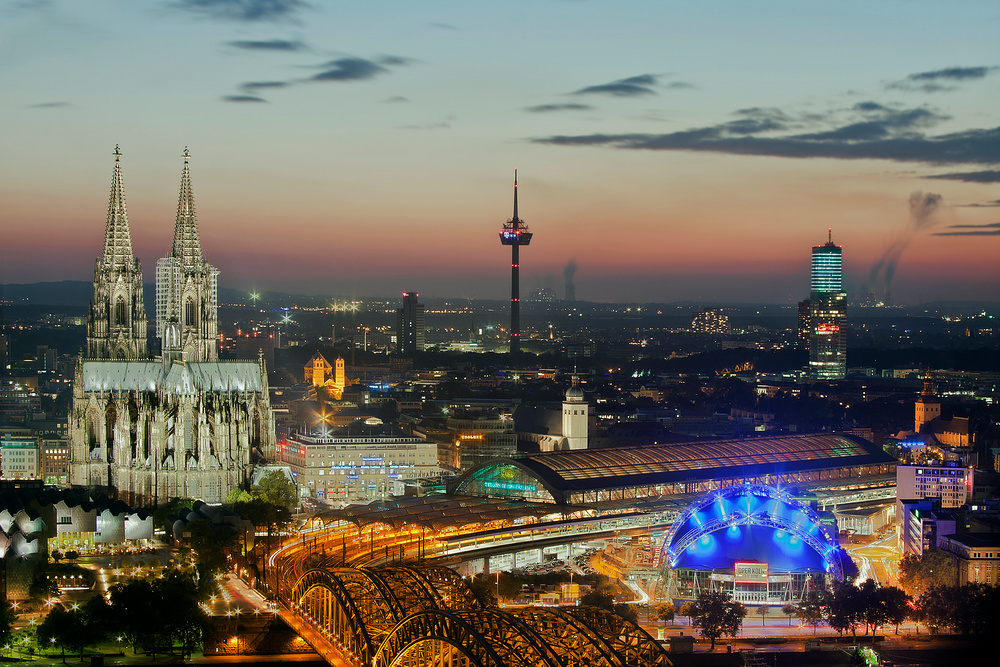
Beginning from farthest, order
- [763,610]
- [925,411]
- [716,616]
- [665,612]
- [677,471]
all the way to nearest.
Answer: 1. [925,411]
2. [677,471]
3. [763,610]
4. [665,612]
5. [716,616]

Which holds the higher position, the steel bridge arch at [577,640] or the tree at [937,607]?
the steel bridge arch at [577,640]

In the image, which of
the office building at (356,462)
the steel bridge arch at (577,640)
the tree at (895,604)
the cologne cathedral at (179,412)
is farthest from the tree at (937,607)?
the office building at (356,462)

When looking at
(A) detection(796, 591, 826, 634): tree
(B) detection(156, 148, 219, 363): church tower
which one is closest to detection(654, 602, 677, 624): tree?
(A) detection(796, 591, 826, 634): tree

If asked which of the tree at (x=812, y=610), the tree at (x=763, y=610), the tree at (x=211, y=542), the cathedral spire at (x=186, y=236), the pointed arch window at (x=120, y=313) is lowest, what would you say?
the tree at (x=763, y=610)

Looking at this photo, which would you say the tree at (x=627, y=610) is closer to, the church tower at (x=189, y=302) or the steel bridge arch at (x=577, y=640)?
the steel bridge arch at (x=577, y=640)

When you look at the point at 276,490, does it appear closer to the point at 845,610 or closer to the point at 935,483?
the point at 845,610

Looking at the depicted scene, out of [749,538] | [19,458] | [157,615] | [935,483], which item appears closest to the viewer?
[157,615]

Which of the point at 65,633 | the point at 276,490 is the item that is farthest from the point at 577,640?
the point at 276,490

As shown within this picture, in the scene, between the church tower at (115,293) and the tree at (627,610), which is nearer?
the tree at (627,610)
